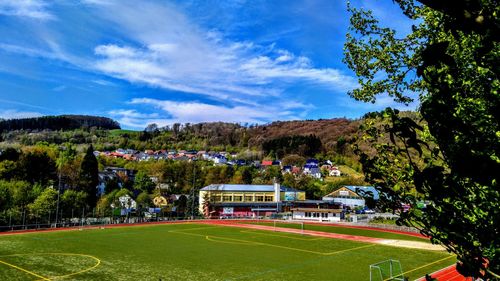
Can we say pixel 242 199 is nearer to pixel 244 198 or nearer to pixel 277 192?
pixel 244 198

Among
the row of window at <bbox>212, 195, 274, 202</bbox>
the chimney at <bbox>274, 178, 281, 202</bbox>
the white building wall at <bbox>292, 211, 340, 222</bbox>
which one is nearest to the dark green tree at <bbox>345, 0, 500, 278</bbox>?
the white building wall at <bbox>292, 211, 340, 222</bbox>

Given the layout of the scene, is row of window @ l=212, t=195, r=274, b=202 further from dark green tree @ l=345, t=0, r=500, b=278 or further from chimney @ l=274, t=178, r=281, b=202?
dark green tree @ l=345, t=0, r=500, b=278

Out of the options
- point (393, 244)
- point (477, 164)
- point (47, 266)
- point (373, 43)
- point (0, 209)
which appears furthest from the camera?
point (0, 209)

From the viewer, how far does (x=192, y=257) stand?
3603 cm

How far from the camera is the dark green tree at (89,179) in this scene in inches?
3090

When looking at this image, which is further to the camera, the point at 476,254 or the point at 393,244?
the point at 393,244

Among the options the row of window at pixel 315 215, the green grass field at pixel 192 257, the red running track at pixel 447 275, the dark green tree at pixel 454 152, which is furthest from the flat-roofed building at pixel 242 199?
the dark green tree at pixel 454 152

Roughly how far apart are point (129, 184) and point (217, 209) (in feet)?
140

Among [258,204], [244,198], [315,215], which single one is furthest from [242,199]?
[315,215]

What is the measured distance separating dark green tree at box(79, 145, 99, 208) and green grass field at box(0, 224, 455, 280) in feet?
89.0

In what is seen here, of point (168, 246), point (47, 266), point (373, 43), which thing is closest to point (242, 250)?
point (168, 246)

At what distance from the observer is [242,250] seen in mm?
40906

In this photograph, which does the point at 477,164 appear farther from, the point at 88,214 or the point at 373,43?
the point at 88,214

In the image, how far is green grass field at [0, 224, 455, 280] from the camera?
2875 cm
